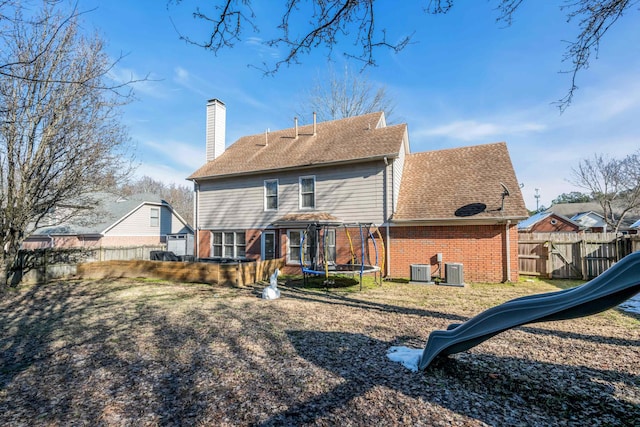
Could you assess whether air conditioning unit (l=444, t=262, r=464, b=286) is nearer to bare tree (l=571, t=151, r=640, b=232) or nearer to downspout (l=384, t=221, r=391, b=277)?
downspout (l=384, t=221, r=391, b=277)

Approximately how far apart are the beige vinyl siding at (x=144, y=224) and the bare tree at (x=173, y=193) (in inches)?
858

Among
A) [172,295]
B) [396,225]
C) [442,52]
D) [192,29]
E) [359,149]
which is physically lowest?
[172,295]

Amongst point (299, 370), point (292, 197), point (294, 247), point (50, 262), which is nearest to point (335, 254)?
point (294, 247)

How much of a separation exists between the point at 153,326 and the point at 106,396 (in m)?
2.98

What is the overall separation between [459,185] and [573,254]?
5.10 meters

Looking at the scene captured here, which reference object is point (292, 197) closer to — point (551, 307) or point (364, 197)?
point (364, 197)

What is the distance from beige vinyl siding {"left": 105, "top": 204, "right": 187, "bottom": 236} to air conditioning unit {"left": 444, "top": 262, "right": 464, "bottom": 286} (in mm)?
21784

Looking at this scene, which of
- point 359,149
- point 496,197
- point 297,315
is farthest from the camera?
point 359,149

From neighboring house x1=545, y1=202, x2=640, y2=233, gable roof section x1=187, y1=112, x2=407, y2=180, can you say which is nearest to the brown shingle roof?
gable roof section x1=187, y1=112, x2=407, y2=180

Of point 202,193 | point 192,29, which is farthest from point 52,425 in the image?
point 202,193

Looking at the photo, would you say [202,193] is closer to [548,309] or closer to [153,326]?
[153,326]

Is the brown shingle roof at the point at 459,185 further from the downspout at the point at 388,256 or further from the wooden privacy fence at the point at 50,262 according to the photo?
the wooden privacy fence at the point at 50,262

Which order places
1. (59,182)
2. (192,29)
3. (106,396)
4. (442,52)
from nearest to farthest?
(106,396) < (192,29) < (442,52) < (59,182)

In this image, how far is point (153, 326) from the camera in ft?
20.6
